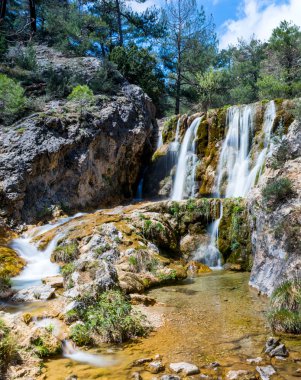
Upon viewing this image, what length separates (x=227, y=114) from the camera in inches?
801

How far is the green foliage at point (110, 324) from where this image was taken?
6465 mm

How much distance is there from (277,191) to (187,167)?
39.3ft

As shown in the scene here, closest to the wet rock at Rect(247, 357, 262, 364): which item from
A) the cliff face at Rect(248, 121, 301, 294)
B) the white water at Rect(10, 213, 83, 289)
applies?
the cliff face at Rect(248, 121, 301, 294)

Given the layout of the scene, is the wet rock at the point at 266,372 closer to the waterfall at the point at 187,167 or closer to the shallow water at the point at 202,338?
the shallow water at the point at 202,338

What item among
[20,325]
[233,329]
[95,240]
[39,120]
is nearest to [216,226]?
[95,240]

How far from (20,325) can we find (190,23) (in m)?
31.2

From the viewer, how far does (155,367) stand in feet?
17.1

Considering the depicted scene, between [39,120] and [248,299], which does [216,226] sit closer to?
[248,299]

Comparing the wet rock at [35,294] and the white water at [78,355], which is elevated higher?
the wet rock at [35,294]

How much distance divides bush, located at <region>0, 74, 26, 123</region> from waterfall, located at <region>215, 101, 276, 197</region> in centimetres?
1164

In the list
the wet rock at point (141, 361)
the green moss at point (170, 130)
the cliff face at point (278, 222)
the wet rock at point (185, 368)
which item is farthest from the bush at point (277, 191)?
the green moss at point (170, 130)

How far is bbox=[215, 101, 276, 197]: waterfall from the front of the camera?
690 inches

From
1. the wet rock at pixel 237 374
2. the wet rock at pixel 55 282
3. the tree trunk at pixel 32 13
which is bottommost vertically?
the wet rock at pixel 237 374

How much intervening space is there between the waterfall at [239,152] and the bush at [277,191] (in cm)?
765
